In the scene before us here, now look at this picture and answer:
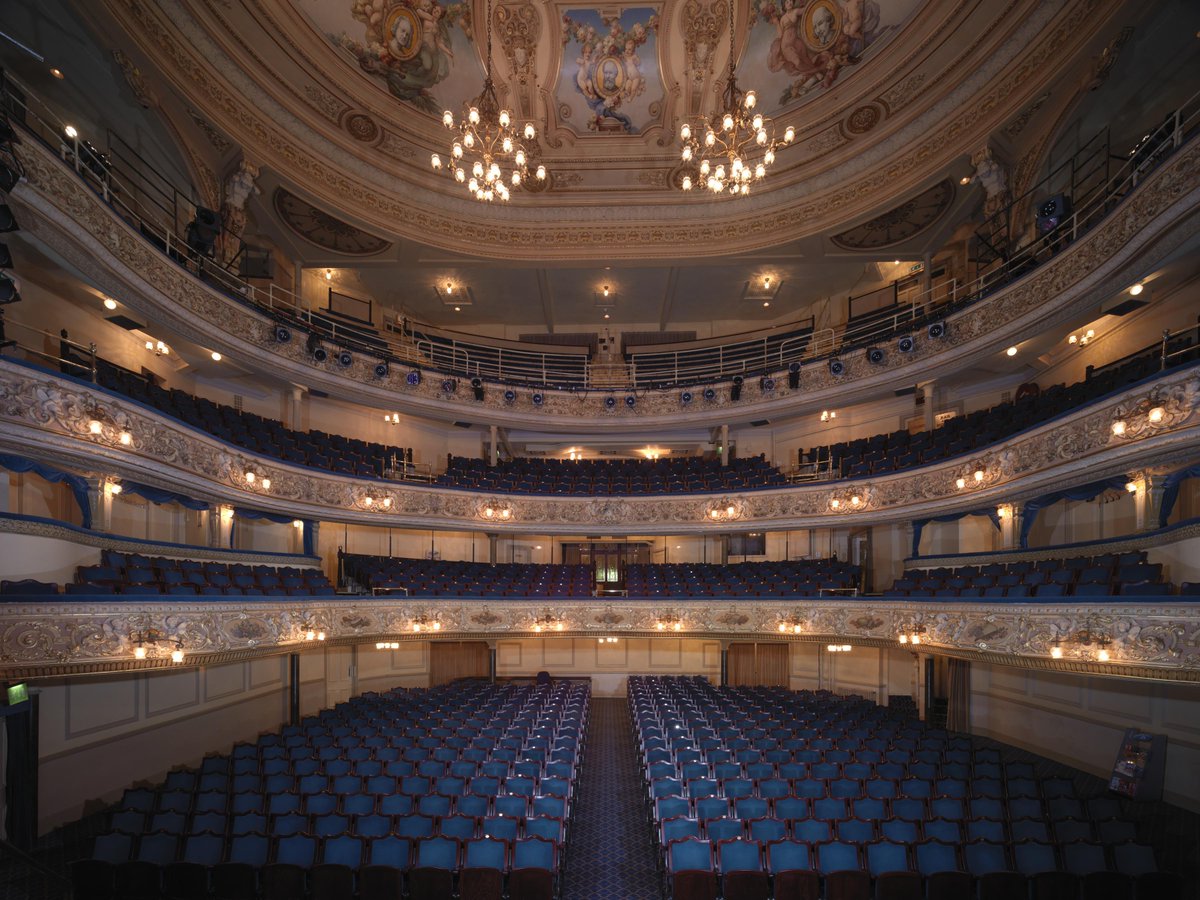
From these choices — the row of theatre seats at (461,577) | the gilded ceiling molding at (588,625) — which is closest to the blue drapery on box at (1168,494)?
the gilded ceiling molding at (588,625)

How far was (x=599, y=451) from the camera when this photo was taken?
24797 mm

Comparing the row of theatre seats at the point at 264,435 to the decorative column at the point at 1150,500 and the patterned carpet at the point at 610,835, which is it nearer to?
the patterned carpet at the point at 610,835

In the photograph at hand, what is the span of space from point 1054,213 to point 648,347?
1443 cm

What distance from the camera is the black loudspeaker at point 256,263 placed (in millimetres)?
17723

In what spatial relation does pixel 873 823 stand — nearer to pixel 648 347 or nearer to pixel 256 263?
pixel 256 263

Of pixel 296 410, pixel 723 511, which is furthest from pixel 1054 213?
pixel 296 410

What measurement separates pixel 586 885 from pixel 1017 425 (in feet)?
39.5

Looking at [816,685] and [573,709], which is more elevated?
[573,709]

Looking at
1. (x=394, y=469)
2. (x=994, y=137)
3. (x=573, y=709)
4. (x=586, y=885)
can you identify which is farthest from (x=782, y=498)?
(x=586, y=885)

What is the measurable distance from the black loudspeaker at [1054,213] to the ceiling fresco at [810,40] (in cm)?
566

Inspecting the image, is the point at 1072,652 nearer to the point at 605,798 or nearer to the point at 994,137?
the point at 605,798

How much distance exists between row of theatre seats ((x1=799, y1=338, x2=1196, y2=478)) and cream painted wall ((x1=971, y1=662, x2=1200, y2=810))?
16.4ft

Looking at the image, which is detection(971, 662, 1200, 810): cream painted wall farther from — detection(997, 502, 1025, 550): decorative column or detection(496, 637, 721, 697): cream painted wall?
detection(496, 637, 721, 697): cream painted wall

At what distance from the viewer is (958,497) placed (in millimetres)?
14680
